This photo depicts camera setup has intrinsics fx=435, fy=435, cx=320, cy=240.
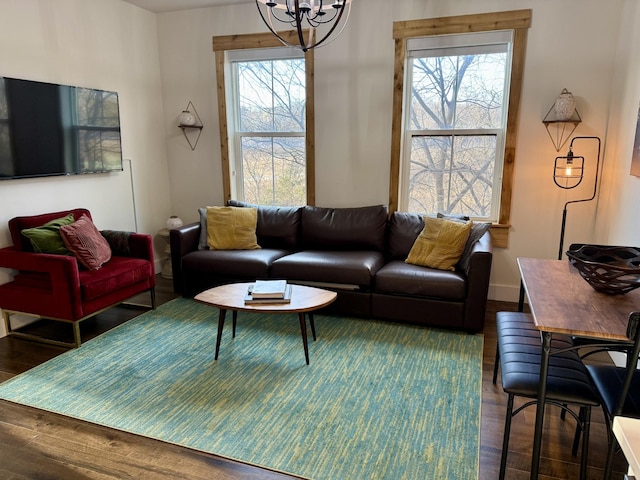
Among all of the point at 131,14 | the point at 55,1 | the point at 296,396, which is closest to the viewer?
the point at 296,396

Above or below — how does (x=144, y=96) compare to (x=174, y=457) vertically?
above

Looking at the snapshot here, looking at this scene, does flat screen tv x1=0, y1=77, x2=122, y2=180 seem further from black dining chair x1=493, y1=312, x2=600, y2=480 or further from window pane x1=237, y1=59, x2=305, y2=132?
black dining chair x1=493, y1=312, x2=600, y2=480

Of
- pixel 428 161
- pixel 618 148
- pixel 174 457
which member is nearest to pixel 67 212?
pixel 174 457

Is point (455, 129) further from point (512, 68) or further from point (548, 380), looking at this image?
point (548, 380)

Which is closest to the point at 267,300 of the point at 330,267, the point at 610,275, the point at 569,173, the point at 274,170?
the point at 330,267

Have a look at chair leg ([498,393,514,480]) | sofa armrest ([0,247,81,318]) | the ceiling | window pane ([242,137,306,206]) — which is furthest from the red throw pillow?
chair leg ([498,393,514,480])

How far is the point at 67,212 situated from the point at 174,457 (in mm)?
2508

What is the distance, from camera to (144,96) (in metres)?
4.68

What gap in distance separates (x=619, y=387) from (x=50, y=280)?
3.42 meters

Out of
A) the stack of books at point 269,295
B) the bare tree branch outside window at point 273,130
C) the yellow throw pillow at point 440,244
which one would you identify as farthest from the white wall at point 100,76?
→ the yellow throw pillow at point 440,244

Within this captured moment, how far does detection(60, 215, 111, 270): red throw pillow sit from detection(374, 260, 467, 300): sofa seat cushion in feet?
7.21

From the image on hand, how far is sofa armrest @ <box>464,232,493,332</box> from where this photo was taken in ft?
10.4

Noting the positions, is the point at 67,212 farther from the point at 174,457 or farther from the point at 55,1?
the point at 174,457

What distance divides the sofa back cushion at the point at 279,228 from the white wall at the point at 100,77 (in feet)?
4.65
